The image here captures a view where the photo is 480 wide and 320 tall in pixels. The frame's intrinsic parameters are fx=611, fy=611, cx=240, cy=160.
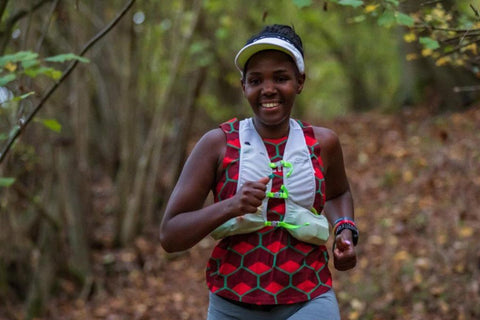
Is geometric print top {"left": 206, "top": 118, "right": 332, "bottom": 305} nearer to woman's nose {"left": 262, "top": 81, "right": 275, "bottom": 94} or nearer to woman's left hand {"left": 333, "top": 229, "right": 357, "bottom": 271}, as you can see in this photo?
woman's left hand {"left": 333, "top": 229, "right": 357, "bottom": 271}

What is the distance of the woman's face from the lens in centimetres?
250

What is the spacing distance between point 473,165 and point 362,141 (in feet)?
11.3

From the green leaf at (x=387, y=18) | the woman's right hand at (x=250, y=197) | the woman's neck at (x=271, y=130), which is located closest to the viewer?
the woman's right hand at (x=250, y=197)

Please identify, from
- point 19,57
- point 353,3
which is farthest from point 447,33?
point 19,57

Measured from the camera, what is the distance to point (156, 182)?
912 centimetres

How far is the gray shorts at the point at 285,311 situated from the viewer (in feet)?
7.86

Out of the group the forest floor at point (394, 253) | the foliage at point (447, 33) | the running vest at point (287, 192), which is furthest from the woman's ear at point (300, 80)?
the forest floor at point (394, 253)

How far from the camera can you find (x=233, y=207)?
2.24 metres

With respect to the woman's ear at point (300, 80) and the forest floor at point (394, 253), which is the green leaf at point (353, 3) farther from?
the forest floor at point (394, 253)

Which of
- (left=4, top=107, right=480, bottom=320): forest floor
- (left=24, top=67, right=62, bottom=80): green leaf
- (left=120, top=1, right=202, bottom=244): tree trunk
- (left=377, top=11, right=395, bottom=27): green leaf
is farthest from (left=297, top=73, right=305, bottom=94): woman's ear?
(left=120, top=1, right=202, bottom=244): tree trunk

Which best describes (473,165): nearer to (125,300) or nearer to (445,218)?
(445,218)

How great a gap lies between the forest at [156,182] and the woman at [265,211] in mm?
2510

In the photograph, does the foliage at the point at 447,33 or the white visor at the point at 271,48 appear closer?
the white visor at the point at 271,48

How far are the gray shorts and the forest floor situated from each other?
124 inches
